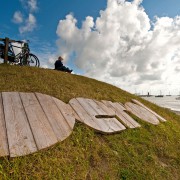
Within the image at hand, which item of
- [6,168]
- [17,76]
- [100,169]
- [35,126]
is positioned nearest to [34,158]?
[6,168]

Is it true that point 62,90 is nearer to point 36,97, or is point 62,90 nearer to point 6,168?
point 36,97

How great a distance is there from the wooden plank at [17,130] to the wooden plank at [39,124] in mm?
126

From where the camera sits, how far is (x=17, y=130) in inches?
187

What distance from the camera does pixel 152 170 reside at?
5109mm

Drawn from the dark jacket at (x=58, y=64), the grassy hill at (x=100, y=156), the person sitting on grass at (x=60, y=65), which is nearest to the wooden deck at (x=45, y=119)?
the grassy hill at (x=100, y=156)

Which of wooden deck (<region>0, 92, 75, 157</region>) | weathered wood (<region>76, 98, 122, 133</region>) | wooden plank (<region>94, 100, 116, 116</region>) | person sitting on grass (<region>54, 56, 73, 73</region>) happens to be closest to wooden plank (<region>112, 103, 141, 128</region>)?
wooden plank (<region>94, 100, 116, 116</region>)

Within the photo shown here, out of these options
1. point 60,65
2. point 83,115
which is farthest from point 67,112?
point 60,65

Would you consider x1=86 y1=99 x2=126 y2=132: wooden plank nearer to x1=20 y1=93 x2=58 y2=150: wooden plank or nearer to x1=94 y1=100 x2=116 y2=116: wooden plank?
x1=94 y1=100 x2=116 y2=116: wooden plank

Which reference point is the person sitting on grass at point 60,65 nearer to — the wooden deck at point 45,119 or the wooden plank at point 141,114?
the wooden plank at point 141,114

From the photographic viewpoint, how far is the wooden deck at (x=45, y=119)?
176 inches

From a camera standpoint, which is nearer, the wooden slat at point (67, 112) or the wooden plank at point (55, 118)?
the wooden plank at point (55, 118)

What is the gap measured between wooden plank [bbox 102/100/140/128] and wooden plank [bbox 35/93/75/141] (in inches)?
88.6

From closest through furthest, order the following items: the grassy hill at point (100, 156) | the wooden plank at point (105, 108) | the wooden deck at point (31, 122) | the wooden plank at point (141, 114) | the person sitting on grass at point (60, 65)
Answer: the grassy hill at point (100, 156) < the wooden deck at point (31, 122) < the wooden plank at point (105, 108) < the wooden plank at point (141, 114) < the person sitting on grass at point (60, 65)

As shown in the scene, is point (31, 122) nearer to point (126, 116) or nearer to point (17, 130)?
point (17, 130)
